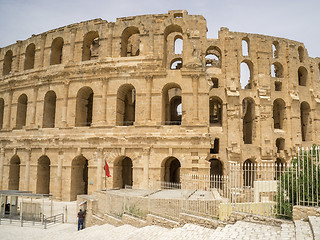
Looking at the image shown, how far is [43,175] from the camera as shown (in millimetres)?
21734

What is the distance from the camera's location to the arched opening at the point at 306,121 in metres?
26.2

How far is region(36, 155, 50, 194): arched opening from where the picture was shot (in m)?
21.3

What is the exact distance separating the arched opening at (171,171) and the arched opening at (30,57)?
14963 millimetres

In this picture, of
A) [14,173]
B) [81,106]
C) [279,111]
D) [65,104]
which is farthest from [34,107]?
[279,111]

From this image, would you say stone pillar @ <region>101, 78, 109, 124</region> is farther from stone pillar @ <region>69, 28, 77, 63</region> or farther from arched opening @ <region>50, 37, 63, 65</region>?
arched opening @ <region>50, 37, 63, 65</region>

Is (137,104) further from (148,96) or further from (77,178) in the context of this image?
(77,178)

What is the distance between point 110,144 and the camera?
19219 millimetres

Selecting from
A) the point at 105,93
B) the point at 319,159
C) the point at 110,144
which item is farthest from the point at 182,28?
the point at 319,159

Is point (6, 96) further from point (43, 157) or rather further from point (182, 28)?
point (182, 28)

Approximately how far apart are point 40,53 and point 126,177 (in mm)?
12445

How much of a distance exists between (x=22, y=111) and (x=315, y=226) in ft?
77.1

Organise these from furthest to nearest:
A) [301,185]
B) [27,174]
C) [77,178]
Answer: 1. [27,174]
2. [77,178]
3. [301,185]

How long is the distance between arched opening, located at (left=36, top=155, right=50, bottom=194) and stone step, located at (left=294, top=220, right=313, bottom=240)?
61.9 feet

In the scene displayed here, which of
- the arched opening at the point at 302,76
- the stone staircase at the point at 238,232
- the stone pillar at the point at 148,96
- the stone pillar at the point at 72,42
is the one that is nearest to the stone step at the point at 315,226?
the stone staircase at the point at 238,232
